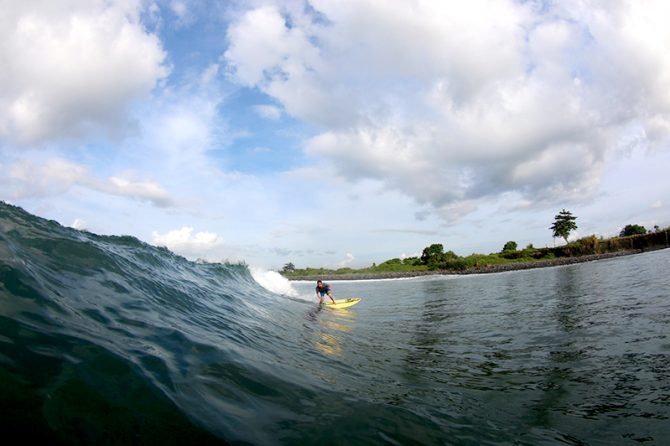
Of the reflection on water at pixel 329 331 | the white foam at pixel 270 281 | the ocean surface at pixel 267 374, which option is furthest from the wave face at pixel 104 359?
the white foam at pixel 270 281

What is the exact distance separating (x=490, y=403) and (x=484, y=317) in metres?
9.60

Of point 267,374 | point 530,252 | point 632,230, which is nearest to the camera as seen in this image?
point 267,374

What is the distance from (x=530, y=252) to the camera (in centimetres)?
7231

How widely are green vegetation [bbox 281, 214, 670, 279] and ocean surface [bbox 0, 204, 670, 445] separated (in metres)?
61.1

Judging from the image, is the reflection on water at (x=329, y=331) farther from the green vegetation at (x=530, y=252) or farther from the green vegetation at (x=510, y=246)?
the green vegetation at (x=510, y=246)

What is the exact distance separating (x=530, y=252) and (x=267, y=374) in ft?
253

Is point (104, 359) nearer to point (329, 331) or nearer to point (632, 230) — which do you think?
point (329, 331)

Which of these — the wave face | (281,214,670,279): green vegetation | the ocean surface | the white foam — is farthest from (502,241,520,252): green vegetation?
the wave face

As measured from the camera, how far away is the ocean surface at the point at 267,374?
3.88 metres

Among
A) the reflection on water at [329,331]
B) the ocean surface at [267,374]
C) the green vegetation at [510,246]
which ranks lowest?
the reflection on water at [329,331]

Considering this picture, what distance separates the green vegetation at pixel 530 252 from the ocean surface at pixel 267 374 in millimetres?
61085

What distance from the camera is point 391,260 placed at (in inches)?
3597

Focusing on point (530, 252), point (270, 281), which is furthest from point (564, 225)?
point (270, 281)

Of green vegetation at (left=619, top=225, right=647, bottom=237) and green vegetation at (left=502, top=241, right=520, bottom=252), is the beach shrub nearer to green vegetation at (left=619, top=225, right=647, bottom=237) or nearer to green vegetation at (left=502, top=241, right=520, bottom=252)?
green vegetation at (left=502, top=241, right=520, bottom=252)
